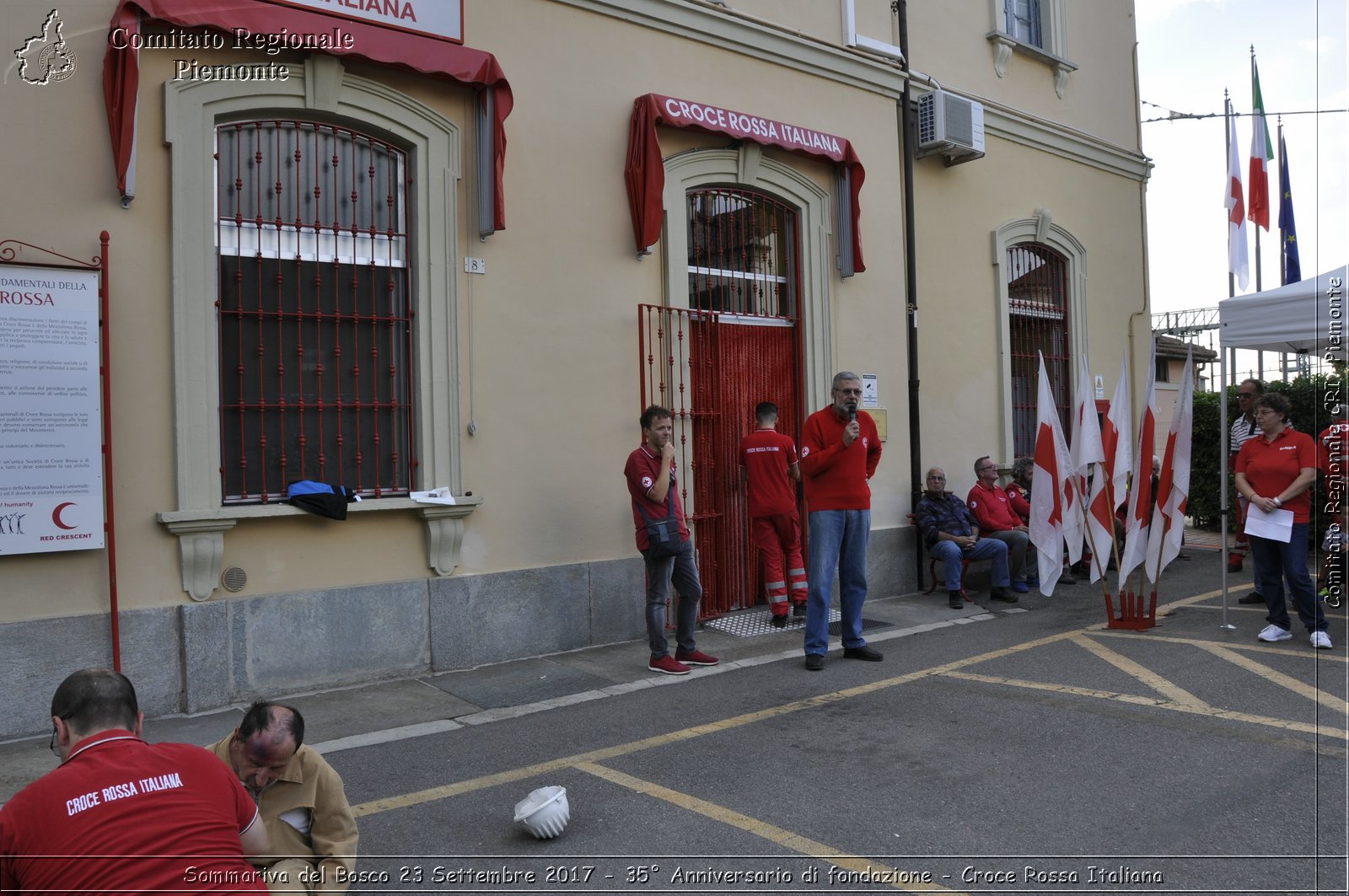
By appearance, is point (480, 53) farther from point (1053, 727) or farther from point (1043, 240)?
point (1043, 240)

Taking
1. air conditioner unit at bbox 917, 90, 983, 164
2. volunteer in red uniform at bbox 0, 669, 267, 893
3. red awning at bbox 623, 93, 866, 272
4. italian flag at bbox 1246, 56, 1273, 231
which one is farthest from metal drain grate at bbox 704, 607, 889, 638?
italian flag at bbox 1246, 56, 1273, 231

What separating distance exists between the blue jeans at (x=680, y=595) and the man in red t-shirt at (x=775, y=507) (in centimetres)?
159

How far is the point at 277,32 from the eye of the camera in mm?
6402

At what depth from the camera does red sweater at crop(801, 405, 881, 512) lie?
7039mm

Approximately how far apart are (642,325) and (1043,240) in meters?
6.51

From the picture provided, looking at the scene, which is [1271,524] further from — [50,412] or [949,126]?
[50,412]

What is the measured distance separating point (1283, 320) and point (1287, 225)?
410 inches

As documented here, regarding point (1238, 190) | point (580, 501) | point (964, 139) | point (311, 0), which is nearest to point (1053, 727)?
point (580, 501)

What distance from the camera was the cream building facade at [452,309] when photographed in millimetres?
5996

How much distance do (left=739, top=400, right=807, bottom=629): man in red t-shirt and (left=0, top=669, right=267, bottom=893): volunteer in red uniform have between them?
21.1ft

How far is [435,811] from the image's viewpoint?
449 centimetres

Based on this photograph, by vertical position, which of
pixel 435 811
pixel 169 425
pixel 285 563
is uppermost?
pixel 169 425

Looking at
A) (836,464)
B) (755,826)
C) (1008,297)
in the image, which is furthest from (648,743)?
(1008,297)

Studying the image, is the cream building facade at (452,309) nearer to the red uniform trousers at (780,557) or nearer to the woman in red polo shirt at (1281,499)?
the red uniform trousers at (780,557)
